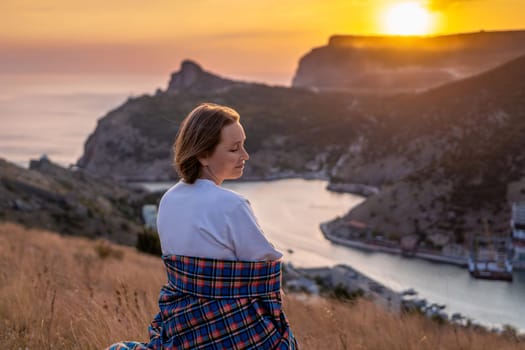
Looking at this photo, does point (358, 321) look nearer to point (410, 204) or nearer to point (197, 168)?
point (197, 168)

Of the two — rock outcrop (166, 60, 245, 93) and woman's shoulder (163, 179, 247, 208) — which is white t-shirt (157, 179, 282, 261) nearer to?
woman's shoulder (163, 179, 247, 208)

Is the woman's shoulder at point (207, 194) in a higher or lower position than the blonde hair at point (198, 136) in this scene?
lower

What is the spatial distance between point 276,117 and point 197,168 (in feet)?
326

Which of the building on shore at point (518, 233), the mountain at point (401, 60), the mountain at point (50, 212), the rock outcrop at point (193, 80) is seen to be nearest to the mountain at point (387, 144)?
the building on shore at point (518, 233)

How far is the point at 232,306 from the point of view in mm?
1777

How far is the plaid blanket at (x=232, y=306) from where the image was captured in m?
1.77

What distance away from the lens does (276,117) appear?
101 m

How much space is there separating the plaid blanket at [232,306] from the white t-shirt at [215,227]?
32 mm

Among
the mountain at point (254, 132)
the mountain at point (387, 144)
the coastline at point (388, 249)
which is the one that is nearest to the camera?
the coastline at point (388, 249)

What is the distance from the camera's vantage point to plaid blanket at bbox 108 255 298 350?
1768mm

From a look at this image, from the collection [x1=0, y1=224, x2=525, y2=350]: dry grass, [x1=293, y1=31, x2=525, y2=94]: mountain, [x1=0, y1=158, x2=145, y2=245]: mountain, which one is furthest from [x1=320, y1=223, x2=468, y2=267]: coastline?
[x1=0, y1=224, x2=525, y2=350]: dry grass

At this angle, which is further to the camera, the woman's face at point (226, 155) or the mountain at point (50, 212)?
the mountain at point (50, 212)

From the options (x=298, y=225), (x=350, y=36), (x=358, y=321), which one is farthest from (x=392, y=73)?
(x=358, y=321)

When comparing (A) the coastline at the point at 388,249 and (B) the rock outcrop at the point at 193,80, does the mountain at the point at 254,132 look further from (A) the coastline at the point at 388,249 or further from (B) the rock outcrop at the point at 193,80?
(A) the coastline at the point at 388,249
